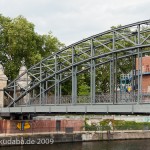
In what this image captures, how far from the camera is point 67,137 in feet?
148

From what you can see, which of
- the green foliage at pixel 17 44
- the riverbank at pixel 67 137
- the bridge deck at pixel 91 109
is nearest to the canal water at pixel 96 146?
the riverbank at pixel 67 137

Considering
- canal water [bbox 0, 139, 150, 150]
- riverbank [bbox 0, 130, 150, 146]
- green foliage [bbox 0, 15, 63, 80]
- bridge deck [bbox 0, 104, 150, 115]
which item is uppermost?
green foliage [bbox 0, 15, 63, 80]

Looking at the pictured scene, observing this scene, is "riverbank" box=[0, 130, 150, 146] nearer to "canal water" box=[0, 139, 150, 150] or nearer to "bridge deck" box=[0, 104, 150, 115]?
"canal water" box=[0, 139, 150, 150]

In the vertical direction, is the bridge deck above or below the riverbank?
above

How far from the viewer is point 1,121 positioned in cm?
4069

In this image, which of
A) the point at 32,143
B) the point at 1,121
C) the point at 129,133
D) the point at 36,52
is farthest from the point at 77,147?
the point at 36,52

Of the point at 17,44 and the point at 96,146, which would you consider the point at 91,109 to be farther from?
the point at 17,44

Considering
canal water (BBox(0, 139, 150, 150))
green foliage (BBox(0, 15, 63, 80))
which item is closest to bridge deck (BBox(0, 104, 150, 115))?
canal water (BBox(0, 139, 150, 150))

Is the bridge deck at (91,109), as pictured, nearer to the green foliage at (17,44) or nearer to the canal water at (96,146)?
the canal water at (96,146)

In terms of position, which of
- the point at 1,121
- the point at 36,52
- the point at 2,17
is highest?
the point at 2,17

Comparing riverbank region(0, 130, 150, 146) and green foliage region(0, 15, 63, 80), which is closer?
riverbank region(0, 130, 150, 146)

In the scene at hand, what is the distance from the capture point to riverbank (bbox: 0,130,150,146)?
40188 mm

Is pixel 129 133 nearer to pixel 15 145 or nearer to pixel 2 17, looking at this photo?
pixel 15 145

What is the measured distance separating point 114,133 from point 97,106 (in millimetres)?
22257
